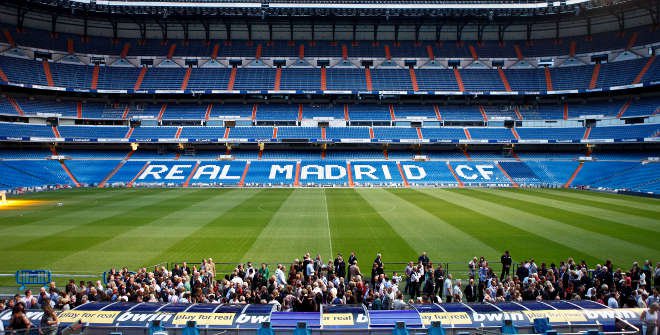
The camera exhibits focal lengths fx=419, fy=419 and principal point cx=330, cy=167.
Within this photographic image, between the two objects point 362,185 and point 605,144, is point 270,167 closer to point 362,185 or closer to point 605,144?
point 362,185

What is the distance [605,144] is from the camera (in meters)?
55.4

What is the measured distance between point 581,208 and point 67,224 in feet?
118

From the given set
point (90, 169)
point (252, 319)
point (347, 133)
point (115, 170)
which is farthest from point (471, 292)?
point (90, 169)

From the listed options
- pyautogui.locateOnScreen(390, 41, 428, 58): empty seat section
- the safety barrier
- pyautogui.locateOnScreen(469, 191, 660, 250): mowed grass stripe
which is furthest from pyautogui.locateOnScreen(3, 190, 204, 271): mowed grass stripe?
pyautogui.locateOnScreen(390, 41, 428, 58): empty seat section

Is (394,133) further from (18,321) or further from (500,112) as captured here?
(18,321)

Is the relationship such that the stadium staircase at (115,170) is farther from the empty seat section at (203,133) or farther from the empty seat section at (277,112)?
the empty seat section at (277,112)

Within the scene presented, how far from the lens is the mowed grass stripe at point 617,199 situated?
33281 millimetres

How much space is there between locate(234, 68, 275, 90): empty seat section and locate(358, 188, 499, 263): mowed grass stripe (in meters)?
33.7

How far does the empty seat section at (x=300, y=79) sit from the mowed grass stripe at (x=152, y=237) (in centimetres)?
3049

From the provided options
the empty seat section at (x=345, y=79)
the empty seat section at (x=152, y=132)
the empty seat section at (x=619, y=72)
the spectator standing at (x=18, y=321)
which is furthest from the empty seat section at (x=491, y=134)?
the spectator standing at (x=18, y=321)

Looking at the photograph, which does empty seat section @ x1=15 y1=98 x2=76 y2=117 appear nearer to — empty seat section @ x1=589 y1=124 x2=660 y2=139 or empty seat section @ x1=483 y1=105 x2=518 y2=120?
empty seat section @ x1=483 y1=105 x2=518 y2=120

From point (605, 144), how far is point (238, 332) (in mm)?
61255

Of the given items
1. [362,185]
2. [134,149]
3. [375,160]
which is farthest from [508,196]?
[134,149]

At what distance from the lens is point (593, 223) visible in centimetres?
2612
